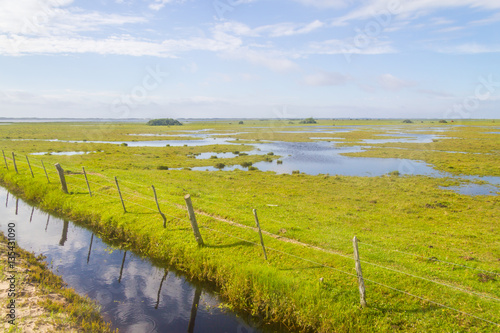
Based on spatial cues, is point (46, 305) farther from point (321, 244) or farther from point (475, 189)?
point (475, 189)

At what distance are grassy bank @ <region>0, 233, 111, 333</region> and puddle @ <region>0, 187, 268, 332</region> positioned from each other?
3.28 feet

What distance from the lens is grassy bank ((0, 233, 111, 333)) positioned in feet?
35.3

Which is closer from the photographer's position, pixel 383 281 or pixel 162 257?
pixel 383 281

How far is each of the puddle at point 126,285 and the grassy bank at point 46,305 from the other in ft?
3.28

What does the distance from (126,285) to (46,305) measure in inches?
169

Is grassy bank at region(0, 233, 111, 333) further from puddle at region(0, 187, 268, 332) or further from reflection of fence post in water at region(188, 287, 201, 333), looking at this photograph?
reflection of fence post in water at region(188, 287, 201, 333)

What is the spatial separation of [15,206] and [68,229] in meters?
10.1

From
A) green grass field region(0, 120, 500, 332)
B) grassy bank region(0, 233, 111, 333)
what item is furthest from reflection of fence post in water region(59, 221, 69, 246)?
grassy bank region(0, 233, 111, 333)

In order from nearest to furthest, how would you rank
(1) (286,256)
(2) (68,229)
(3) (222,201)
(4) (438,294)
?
1. (4) (438,294)
2. (1) (286,256)
3. (2) (68,229)
4. (3) (222,201)

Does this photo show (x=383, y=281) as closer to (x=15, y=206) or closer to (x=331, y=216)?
(x=331, y=216)

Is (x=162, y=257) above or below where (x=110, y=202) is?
below

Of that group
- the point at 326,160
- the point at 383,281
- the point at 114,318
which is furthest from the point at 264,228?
the point at 326,160

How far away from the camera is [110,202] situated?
25.0 m

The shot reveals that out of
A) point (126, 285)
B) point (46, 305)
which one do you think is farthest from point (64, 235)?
point (46, 305)
